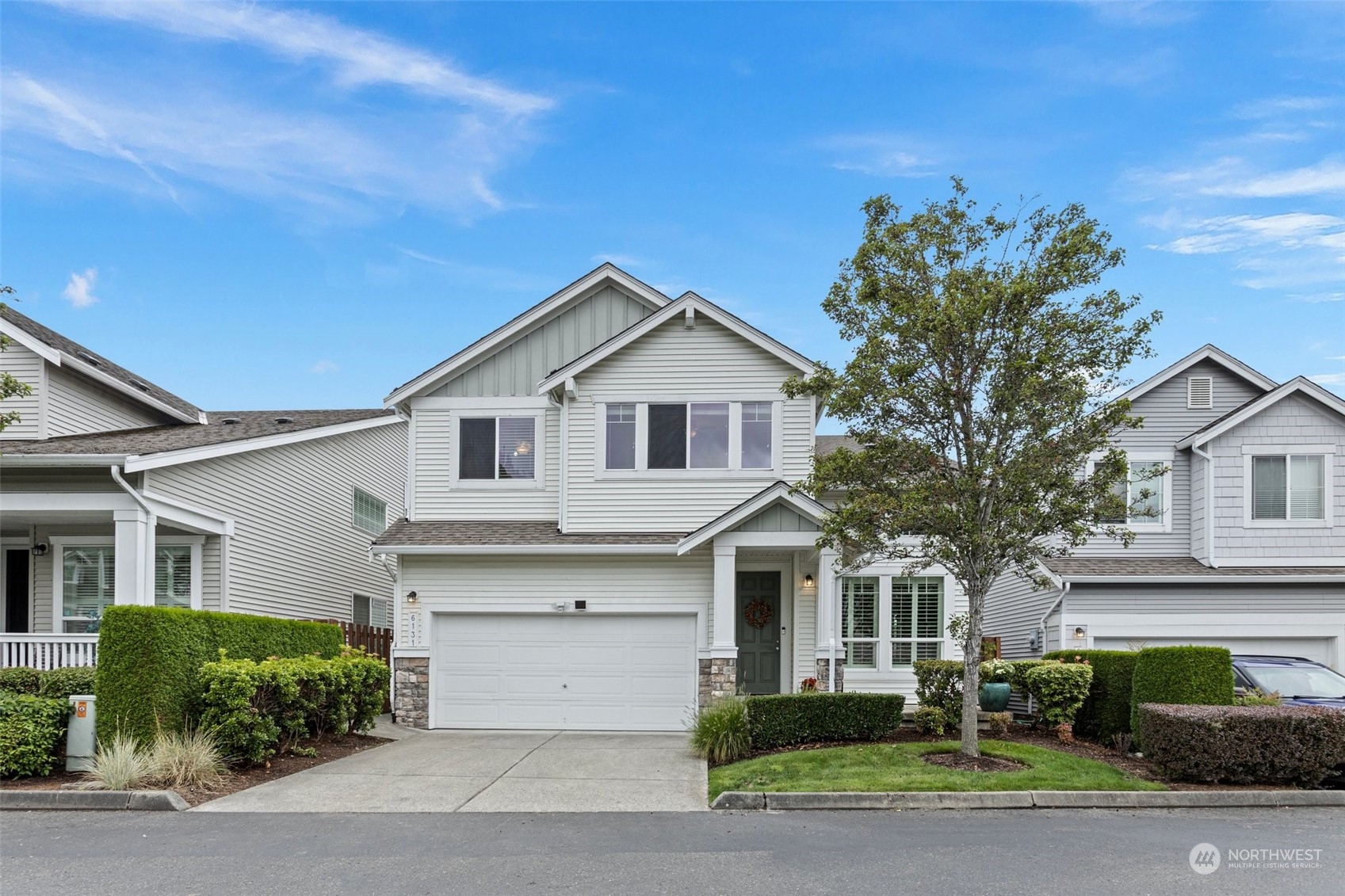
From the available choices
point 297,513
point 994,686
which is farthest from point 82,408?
point 994,686

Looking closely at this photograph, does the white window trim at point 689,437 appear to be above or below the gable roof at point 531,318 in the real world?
below

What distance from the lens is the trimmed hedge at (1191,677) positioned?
11.9m

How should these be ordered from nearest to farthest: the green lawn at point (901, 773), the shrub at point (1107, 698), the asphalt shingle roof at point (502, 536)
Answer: the green lawn at point (901, 773), the shrub at point (1107, 698), the asphalt shingle roof at point (502, 536)

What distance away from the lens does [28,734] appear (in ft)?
35.2

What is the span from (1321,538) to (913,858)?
44.7 feet

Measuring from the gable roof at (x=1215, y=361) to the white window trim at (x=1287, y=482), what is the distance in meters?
1.36

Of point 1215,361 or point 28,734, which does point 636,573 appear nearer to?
point 28,734

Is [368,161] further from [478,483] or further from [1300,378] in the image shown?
[1300,378]

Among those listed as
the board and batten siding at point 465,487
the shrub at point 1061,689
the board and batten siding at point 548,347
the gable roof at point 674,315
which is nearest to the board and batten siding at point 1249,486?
the shrub at point 1061,689

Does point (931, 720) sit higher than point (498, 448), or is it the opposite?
point (498, 448)

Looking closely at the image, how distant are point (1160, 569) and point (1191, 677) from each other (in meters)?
5.80

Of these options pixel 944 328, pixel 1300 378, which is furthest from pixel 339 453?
pixel 1300 378

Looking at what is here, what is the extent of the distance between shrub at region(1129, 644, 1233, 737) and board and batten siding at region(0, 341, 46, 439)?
1624 cm

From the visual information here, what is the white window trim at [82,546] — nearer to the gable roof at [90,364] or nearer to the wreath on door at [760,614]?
the gable roof at [90,364]
